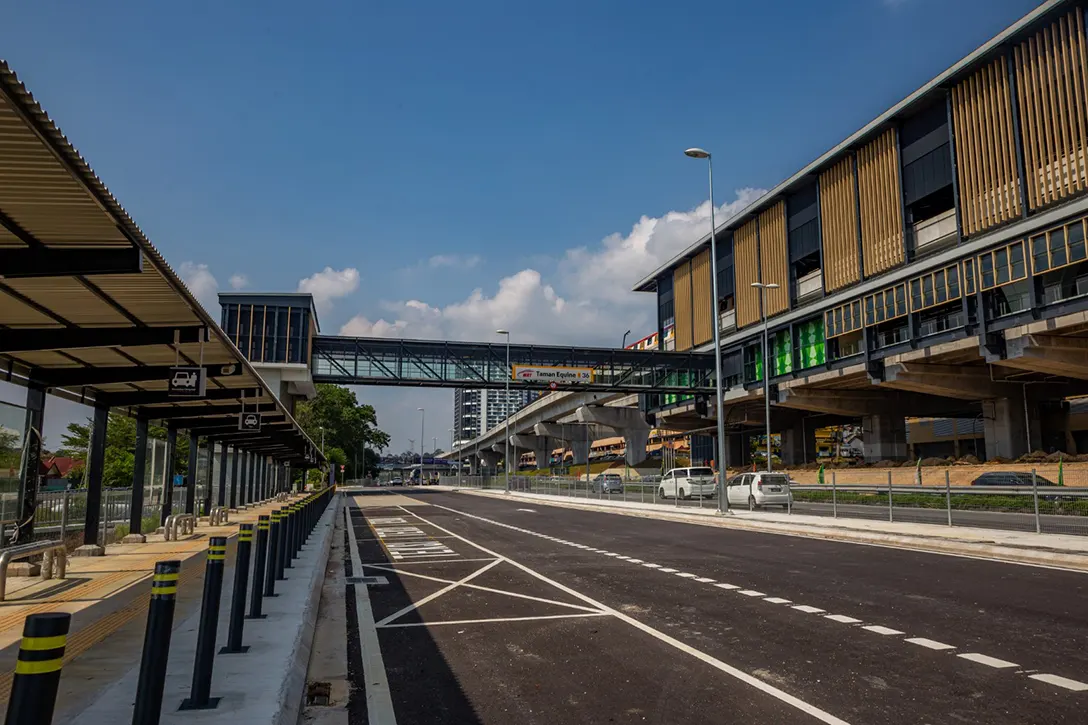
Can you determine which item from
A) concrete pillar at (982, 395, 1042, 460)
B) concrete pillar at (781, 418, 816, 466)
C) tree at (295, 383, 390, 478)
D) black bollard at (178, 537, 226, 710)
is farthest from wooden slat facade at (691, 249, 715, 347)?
black bollard at (178, 537, 226, 710)

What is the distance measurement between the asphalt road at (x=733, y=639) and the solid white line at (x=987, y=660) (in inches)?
1.0

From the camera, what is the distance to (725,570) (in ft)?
44.0

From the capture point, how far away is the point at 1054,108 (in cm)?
3522

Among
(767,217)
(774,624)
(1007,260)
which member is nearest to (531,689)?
(774,624)

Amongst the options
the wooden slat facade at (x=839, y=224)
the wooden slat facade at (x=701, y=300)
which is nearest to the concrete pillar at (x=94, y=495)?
the wooden slat facade at (x=839, y=224)

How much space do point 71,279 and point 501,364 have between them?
177ft

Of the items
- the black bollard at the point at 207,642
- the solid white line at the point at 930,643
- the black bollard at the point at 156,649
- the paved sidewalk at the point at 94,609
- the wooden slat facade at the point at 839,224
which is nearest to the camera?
the black bollard at the point at 156,649

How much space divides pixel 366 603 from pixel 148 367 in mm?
5818

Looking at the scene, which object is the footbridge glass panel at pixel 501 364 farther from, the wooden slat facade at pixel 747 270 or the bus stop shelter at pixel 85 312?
the bus stop shelter at pixel 85 312

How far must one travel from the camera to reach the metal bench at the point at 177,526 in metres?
16.8

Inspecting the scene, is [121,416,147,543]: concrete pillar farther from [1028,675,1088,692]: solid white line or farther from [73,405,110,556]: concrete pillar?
[1028,675,1088,692]: solid white line

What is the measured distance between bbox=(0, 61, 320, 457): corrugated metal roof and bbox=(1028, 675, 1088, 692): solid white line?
8654 millimetres

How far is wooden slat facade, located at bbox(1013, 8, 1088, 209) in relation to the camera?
33.9m

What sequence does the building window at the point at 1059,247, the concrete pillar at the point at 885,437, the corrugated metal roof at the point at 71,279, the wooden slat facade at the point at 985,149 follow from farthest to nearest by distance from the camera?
the concrete pillar at the point at 885,437, the wooden slat facade at the point at 985,149, the building window at the point at 1059,247, the corrugated metal roof at the point at 71,279
